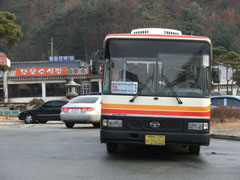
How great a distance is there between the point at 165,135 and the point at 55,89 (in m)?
52.0

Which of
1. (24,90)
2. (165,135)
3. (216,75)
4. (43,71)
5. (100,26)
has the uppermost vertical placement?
(100,26)

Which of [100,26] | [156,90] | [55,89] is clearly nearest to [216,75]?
[156,90]

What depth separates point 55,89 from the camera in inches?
2397

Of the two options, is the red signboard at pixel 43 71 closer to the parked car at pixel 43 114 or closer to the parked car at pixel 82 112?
the parked car at pixel 43 114

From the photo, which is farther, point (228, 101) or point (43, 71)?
point (43, 71)

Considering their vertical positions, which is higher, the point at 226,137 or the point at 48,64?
the point at 48,64

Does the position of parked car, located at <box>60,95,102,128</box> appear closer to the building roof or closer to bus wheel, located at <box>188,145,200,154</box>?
bus wheel, located at <box>188,145,200,154</box>

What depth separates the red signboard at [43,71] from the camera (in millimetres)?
59719

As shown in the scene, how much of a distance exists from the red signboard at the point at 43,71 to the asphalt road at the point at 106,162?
153 feet

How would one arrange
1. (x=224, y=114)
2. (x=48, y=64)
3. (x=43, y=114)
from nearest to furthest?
(x=224, y=114) < (x=43, y=114) < (x=48, y=64)

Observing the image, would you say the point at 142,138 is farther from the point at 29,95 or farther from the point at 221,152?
the point at 29,95

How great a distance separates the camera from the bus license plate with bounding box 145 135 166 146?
9.73 m

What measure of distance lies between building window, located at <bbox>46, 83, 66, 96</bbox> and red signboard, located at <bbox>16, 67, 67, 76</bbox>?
64.9 inches

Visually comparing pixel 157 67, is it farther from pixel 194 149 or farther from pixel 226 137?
pixel 226 137
